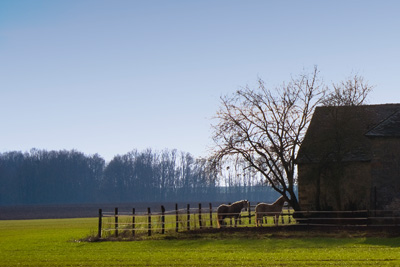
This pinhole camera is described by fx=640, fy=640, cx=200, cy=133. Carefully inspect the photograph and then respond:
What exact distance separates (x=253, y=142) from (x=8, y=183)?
13705cm

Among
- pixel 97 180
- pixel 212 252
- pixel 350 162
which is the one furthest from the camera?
pixel 97 180

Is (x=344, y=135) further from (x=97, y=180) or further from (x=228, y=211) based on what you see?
(x=97, y=180)

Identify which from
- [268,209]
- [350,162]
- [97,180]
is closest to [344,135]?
[350,162]

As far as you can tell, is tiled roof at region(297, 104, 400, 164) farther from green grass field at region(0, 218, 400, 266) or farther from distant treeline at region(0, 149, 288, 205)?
distant treeline at region(0, 149, 288, 205)

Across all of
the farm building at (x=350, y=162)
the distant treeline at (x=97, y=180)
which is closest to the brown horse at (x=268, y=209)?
the farm building at (x=350, y=162)

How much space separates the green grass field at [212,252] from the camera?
1995cm

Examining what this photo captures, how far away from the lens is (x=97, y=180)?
575 ft

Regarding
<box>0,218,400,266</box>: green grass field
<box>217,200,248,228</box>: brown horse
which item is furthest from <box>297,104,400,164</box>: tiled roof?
<box>0,218,400,266</box>: green grass field

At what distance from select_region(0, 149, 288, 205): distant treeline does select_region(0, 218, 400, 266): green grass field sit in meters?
132

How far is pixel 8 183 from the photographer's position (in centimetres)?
16362

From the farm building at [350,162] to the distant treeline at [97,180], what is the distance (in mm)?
125089

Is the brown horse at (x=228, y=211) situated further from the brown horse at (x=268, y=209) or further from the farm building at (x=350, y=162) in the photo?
the farm building at (x=350, y=162)

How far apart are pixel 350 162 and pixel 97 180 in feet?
471

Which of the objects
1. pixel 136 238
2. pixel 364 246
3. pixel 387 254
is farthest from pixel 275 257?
pixel 136 238
